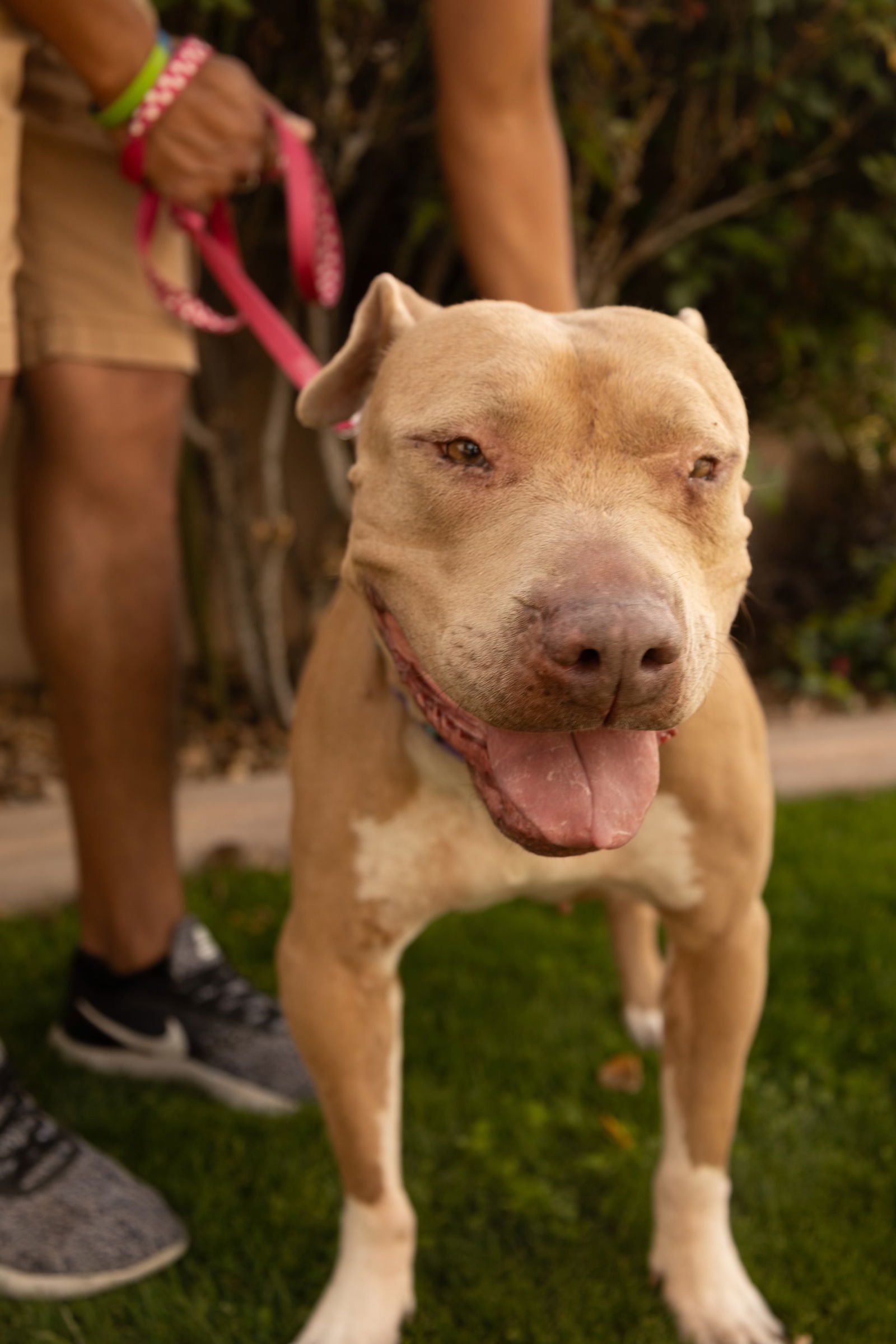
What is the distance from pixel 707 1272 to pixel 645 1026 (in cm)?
87

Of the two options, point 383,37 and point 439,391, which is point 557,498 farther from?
point 383,37

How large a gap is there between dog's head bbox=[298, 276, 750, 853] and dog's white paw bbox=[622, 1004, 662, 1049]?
5.13 feet

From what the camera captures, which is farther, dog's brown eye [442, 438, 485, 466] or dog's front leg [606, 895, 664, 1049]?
dog's front leg [606, 895, 664, 1049]

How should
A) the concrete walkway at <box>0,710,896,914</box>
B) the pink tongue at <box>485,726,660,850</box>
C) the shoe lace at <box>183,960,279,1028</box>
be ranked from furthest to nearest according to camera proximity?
the concrete walkway at <box>0,710,896,914</box>
the shoe lace at <box>183,960,279,1028</box>
the pink tongue at <box>485,726,660,850</box>

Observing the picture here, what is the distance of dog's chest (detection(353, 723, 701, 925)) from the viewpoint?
1.86m

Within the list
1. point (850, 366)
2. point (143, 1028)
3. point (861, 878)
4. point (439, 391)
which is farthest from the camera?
point (850, 366)

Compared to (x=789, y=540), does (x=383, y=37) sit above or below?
above

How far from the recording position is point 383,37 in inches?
151

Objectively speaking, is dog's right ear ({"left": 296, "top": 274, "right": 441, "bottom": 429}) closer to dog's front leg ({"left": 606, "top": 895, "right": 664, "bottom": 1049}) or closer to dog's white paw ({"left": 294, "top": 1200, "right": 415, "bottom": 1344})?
dog's white paw ({"left": 294, "top": 1200, "right": 415, "bottom": 1344})

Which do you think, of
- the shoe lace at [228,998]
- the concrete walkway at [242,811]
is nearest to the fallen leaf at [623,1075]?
the shoe lace at [228,998]

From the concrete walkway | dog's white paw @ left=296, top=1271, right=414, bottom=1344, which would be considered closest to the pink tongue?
dog's white paw @ left=296, top=1271, right=414, bottom=1344

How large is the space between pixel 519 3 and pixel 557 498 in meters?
1.39

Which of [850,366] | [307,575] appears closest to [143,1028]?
[307,575]

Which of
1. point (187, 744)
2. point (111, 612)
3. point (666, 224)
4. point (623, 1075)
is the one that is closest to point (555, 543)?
point (111, 612)
